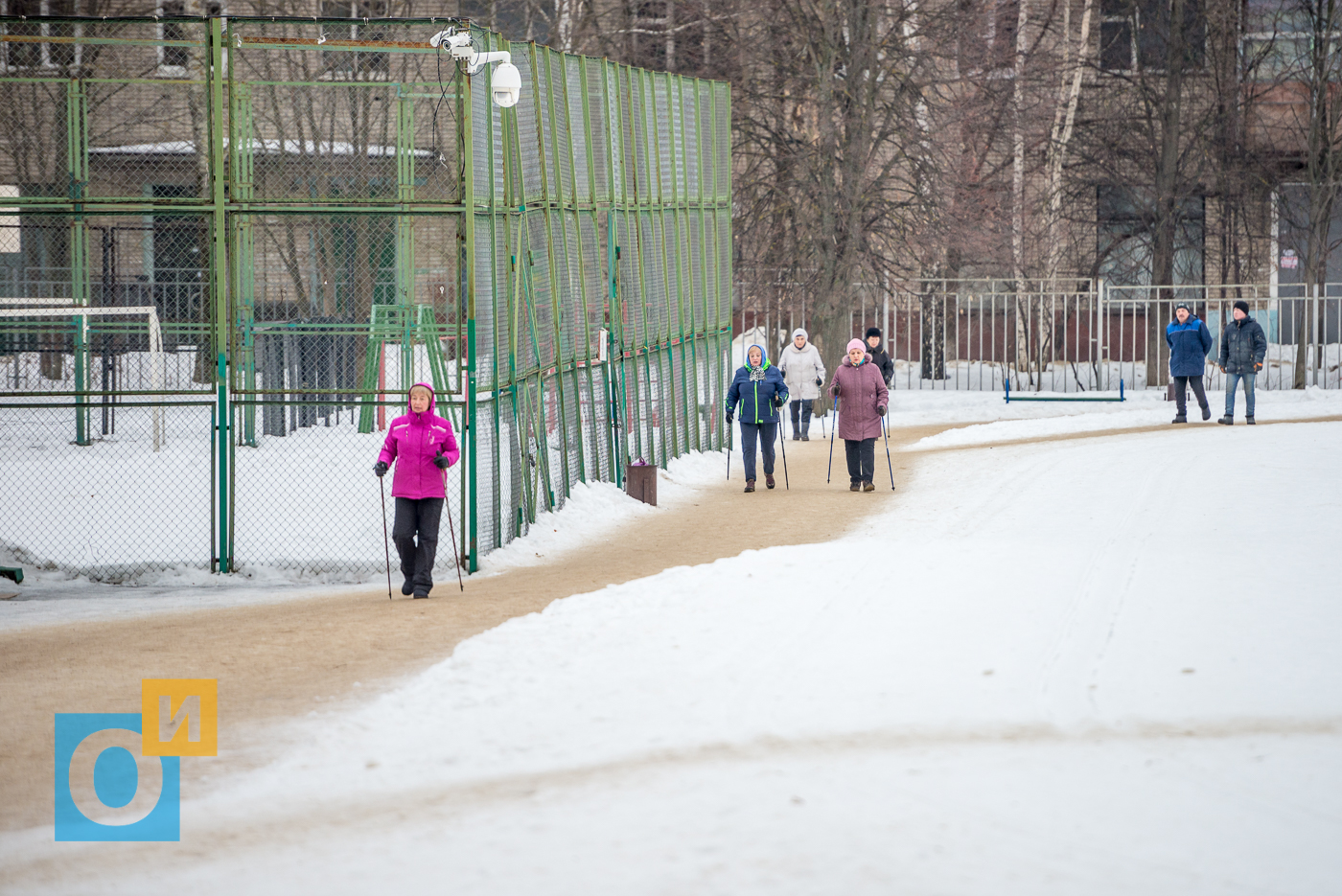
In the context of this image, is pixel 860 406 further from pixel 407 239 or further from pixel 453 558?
pixel 407 239

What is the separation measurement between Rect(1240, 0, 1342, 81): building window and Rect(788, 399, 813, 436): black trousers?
13560 millimetres

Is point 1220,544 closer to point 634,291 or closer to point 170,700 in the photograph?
point 170,700

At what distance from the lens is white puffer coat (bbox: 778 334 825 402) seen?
2059 centimetres

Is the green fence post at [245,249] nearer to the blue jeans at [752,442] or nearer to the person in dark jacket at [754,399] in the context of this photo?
the person in dark jacket at [754,399]

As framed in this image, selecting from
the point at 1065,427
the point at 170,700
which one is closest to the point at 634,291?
the point at 1065,427

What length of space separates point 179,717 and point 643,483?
8431 millimetres

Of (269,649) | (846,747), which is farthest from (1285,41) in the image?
(846,747)

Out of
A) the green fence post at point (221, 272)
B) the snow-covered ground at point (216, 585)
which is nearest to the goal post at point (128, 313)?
the snow-covered ground at point (216, 585)

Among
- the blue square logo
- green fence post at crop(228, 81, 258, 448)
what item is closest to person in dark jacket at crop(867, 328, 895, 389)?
green fence post at crop(228, 81, 258, 448)

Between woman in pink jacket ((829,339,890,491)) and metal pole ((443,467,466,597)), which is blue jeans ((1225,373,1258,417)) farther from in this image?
metal pole ((443,467,466,597))

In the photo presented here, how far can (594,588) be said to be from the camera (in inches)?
408

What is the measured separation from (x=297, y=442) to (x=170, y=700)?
12.1 meters

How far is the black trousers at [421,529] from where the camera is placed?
34.9 ft

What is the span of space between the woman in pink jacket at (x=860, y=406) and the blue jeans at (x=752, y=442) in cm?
92
